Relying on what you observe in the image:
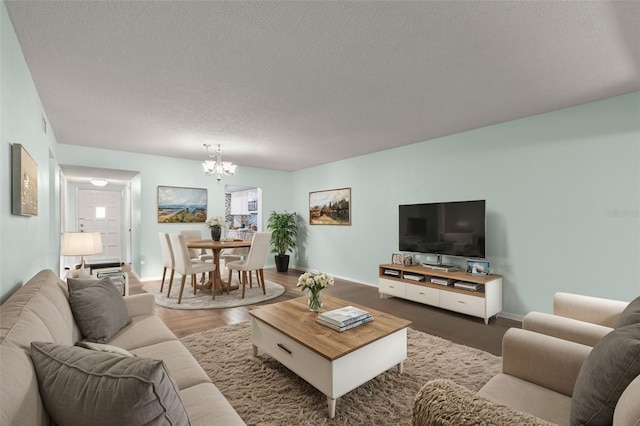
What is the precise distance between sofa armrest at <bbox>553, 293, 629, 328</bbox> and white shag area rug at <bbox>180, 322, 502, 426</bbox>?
671 mm

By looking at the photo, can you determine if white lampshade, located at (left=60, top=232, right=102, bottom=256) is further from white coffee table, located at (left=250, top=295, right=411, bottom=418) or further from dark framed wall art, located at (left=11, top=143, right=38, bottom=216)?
white coffee table, located at (left=250, top=295, right=411, bottom=418)

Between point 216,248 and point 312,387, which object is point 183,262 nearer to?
point 216,248

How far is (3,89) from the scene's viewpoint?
62.4 inches

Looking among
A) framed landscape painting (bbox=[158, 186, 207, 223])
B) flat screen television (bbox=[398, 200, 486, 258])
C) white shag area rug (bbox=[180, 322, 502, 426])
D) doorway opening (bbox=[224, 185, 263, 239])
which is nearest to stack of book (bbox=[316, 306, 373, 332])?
white shag area rug (bbox=[180, 322, 502, 426])

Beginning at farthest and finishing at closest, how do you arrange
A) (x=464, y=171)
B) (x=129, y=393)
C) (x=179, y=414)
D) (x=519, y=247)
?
1. (x=464, y=171)
2. (x=519, y=247)
3. (x=179, y=414)
4. (x=129, y=393)

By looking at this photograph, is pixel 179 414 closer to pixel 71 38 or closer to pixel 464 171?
pixel 71 38

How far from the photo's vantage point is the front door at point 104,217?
7656 mm

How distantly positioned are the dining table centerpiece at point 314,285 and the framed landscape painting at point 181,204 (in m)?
4.28

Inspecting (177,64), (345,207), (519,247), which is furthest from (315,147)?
(519,247)

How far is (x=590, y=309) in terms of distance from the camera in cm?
202

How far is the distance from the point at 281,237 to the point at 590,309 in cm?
530

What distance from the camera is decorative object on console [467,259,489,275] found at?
369 cm

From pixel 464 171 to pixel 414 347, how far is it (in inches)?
98.1

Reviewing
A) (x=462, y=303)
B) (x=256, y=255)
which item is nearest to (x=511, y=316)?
(x=462, y=303)
